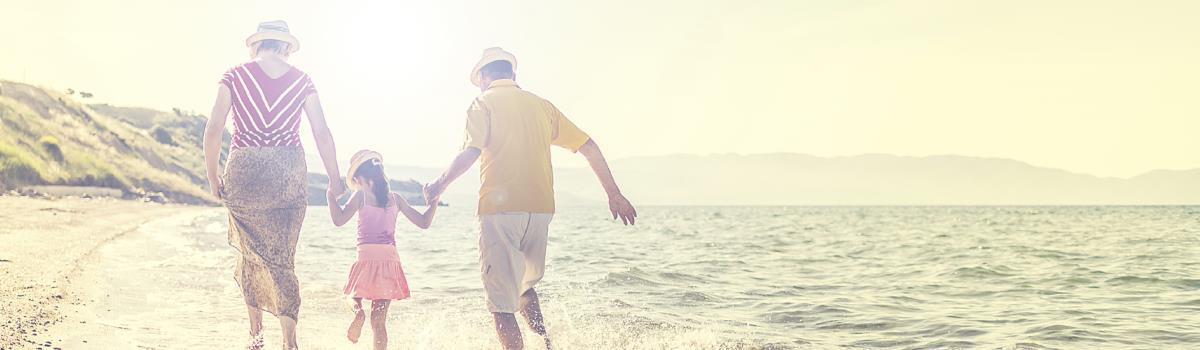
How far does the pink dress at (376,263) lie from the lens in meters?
6.04

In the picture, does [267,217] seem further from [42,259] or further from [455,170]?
[42,259]

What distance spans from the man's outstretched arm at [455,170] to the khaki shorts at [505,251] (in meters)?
0.31

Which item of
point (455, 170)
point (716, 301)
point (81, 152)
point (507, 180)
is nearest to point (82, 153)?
point (81, 152)

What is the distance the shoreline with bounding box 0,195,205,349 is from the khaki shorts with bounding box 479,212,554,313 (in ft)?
8.92

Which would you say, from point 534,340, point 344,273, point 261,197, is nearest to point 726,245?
point 344,273

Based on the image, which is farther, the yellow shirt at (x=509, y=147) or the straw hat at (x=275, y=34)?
the yellow shirt at (x=509, y=147)

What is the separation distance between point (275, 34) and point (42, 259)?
749cm

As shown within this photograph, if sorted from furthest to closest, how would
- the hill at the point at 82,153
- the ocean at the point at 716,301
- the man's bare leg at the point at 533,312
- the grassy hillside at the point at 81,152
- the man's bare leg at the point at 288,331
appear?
the grassy hillside at the point at 81,152 < the hill at the point at 82,153 < the ocean at the point at 716,301 < the man's bare leg at the point at 533,312 < the man's bare leg at the point at 288,331

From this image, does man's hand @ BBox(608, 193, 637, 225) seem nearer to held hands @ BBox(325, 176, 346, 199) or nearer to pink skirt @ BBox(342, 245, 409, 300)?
pink skirt @ BBox(342, 245, 409, 300)

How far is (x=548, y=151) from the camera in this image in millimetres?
5676

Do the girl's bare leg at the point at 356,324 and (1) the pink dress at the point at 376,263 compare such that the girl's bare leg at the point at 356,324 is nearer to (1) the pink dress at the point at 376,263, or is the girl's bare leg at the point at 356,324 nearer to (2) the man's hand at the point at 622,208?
(1) the pink dress at the point at 376,263

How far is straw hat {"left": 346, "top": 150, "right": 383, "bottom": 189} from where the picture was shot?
600 cm

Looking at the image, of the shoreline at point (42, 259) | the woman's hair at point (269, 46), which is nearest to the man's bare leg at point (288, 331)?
the shoreline at point (42, 259)

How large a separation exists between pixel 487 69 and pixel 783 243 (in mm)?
23699
